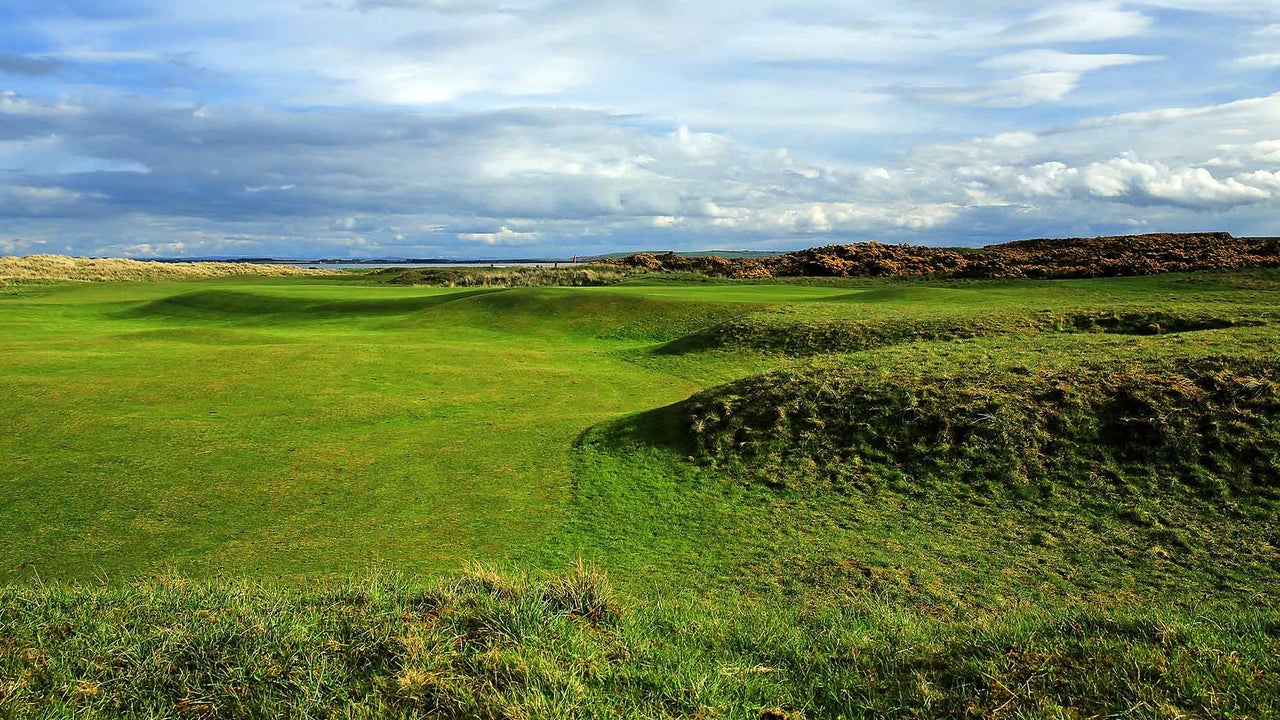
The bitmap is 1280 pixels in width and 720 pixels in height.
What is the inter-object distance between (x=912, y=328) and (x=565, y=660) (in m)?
19.0

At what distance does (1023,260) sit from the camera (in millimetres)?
69625

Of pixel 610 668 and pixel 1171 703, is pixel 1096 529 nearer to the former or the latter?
pixel 1171 703

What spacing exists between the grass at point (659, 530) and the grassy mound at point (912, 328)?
15 cm

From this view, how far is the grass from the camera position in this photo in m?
4.39

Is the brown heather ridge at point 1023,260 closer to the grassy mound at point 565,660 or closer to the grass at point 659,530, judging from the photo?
the grass at point 659,530

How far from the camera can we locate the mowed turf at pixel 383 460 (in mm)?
8406

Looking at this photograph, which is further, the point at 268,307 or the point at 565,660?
the point at 268,307

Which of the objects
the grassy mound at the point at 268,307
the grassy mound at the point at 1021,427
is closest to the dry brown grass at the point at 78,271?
the grassy mound at the point at 268,307

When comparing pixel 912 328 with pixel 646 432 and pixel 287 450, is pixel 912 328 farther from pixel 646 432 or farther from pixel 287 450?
pixel 287 450

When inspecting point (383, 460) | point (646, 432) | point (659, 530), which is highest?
point (646, 432)

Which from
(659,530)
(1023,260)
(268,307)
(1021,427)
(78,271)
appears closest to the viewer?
(659,530)

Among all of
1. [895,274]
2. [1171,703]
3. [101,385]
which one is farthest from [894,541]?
[895,274]

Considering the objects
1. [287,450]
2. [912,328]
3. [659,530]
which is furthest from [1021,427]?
[287,450]

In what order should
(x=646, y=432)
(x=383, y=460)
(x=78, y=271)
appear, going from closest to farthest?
Answer: 1. (x=383, y=460)
2. (x=646, y=432)
3. (x=78, y=271)
